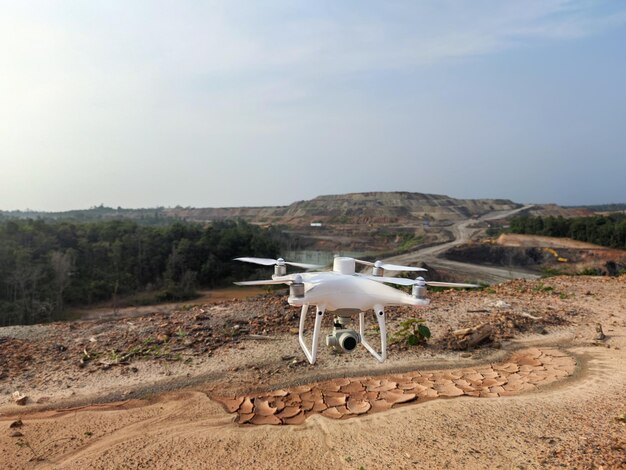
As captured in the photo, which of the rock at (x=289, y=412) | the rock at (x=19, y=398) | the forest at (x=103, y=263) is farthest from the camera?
the forest at (x=103, y=263)

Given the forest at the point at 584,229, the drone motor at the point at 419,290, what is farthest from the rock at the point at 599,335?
the forest at the point at 584,229

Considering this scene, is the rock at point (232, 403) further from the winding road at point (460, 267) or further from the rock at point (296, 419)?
the winding road at point (460, 267)

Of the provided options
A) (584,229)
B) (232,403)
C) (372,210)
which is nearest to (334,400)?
(232,403)

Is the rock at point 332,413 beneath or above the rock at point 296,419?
above

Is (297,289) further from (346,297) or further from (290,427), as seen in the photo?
(290,427)

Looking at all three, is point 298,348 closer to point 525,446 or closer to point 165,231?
point 525,446

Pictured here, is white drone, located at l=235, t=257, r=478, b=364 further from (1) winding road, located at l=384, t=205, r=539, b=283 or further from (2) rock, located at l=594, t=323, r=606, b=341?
(1) winding road, located at l=384, t=205, r=539, b=283

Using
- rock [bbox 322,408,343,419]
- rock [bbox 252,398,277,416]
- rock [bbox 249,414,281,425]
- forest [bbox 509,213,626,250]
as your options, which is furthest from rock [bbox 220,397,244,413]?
forest [bbox 509,213,626,250]
